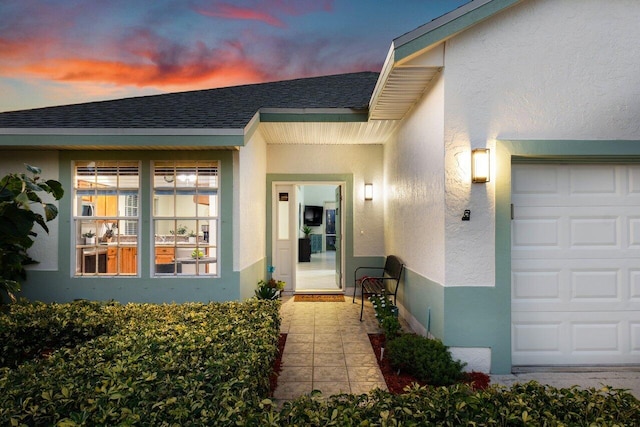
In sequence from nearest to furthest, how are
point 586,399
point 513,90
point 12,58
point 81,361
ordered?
point 586,399 → point 81,361 → point 513,90 → point 12,58

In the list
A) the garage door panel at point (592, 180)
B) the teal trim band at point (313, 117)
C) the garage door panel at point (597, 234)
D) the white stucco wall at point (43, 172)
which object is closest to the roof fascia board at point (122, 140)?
the white stucco wall at point (43, 172)

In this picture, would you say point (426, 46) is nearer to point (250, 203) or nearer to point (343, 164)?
point (250, 203)

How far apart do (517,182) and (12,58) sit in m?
9.78

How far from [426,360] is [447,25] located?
123 inches

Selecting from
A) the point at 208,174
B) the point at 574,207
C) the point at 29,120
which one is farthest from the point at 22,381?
the point at 574,207

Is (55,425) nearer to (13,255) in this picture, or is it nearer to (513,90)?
(13,255)

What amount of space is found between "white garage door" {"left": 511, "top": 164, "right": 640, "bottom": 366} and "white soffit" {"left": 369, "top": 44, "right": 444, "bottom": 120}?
1326mm

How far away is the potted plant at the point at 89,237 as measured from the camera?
5.00 metres

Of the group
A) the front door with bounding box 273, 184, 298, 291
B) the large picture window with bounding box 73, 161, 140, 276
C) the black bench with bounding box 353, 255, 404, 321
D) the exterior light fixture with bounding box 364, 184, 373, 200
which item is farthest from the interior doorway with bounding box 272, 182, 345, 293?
the large picture window with bounding box 73, 161, 140, 276

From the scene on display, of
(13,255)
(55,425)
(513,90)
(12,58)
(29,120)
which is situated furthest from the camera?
(12,58)

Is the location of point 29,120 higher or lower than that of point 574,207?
higher

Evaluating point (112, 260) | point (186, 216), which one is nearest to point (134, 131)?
point (186, 216)

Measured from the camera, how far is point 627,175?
12.2 feet

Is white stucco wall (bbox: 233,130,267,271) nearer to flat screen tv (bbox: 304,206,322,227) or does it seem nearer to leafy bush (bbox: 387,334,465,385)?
leafy bush (bbox: 387,334,465,385)
